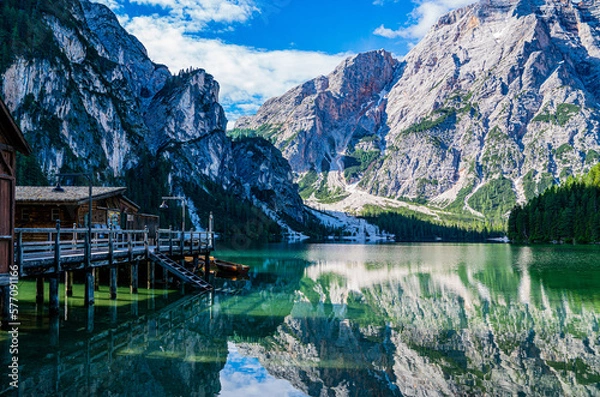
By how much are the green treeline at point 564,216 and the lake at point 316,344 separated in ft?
347

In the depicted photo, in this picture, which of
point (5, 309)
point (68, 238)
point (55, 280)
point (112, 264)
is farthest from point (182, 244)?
point (5, 309)

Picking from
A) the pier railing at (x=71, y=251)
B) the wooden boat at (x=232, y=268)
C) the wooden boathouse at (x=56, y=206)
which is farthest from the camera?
the wooden boat at (x=232, y=268)

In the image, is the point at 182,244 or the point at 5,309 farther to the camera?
the point at 182,244

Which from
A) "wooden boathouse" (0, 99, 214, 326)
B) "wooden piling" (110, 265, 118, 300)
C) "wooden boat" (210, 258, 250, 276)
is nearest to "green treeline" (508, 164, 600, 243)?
"wooden boat" (210, 258, 250, 276)

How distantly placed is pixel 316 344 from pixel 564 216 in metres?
137

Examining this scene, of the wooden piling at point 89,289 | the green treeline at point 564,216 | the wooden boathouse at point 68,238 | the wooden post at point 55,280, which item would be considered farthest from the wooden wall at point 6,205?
the green treeline at point 564,216

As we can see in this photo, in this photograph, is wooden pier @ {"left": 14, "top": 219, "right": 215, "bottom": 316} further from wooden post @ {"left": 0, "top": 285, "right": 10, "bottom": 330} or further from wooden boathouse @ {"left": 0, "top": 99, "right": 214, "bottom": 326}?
wooden post @ {"left": 0, "top": 285, "right": 10, "bottom": 330}

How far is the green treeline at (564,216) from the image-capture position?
131 m

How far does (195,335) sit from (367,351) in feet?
29.1

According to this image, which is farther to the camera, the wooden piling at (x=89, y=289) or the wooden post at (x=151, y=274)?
the wooden post at (x=151, y=274)

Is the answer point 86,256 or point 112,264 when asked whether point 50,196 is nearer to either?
point 112,264

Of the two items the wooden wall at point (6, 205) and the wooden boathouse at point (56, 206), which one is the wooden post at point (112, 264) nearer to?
the wooden boathouse at point (56, 206)

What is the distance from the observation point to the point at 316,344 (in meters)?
23.2

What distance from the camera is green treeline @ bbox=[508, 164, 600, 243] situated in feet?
431
